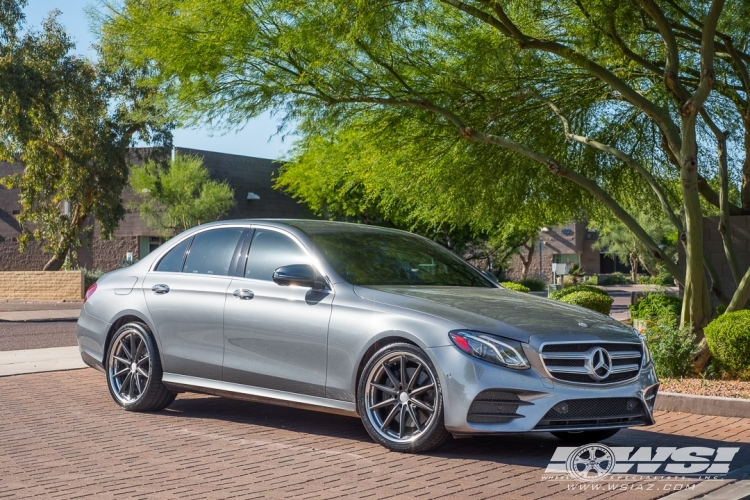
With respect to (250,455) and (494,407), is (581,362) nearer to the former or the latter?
(494,407)

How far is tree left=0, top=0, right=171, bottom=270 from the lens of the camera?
95.3 ft

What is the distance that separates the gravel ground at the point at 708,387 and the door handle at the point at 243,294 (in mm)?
4398

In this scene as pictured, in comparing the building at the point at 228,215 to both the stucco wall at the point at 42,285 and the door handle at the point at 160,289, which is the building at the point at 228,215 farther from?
the door handle at the point at 160,289

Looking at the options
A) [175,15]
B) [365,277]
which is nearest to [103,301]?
[365,277]

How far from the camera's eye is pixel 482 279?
8.60m

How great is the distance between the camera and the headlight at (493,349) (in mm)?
6582

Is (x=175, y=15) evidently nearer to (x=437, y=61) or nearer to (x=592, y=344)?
(x=437, y=61)

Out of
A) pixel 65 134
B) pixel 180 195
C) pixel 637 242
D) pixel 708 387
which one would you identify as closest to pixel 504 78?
pixel 708 387

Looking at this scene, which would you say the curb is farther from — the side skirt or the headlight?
the side skirt

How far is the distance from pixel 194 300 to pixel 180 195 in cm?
3852

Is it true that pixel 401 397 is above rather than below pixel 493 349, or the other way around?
below

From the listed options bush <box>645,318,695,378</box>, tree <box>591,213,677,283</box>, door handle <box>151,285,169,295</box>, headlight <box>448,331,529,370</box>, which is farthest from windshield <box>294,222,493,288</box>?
tree <box>591,213,677,283</box>

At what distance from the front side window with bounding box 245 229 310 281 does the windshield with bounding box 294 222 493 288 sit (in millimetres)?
174

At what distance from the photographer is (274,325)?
7.73 metres
